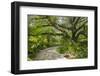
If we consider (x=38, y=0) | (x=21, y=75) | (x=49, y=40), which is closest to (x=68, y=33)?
(x=49, y=40)

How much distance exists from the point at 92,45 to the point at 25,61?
0.42 meters

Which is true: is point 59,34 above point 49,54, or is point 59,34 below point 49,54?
above

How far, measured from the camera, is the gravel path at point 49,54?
1342 mm

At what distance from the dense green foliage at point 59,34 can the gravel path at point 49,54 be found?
0.02 meters

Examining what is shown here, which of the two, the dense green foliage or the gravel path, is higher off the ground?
the dense green foliage

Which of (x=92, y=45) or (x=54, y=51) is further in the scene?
(x=92, y=45)

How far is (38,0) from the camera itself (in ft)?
4.44

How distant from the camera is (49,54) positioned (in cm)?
136

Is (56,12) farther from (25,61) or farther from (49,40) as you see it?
(25,61)

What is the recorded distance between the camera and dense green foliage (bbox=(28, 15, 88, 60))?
4.35ft

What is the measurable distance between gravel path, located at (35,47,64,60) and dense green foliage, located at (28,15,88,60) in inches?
0.7

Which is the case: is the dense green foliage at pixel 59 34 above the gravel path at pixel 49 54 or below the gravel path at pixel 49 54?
above

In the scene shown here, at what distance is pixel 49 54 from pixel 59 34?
123 mm

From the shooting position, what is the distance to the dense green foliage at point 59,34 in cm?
133
